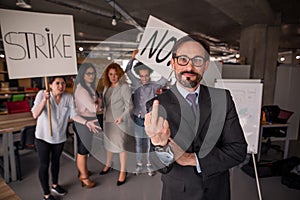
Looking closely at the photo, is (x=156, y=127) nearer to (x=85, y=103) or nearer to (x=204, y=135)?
(x=204, y=135)

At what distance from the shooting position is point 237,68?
378 centimetres

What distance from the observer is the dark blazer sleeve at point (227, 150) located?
2.76ft

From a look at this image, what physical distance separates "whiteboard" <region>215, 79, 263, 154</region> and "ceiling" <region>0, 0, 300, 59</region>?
1.38 metres

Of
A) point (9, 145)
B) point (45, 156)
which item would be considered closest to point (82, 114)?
point (45, 156)

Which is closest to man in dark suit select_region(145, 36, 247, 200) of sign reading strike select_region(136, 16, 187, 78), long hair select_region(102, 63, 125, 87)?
sign reading strike select_region(136, 16, 187, 78)

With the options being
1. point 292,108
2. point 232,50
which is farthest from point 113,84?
point 232,50

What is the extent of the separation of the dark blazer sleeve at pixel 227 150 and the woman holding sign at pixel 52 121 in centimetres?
141

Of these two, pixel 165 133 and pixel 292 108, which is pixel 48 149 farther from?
pixel 292 108

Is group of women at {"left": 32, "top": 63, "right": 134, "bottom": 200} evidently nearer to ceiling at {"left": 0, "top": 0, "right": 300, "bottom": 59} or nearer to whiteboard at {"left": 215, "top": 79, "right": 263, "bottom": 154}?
ceiling at {"left": 0, "top": 0, "right": 300, "bottom": 59}

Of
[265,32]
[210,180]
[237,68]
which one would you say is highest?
[265,32]

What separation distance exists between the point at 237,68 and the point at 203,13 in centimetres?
170

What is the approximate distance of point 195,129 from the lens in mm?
866

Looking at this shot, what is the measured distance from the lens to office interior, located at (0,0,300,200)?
99.7 inches

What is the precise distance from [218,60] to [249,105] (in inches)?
117
